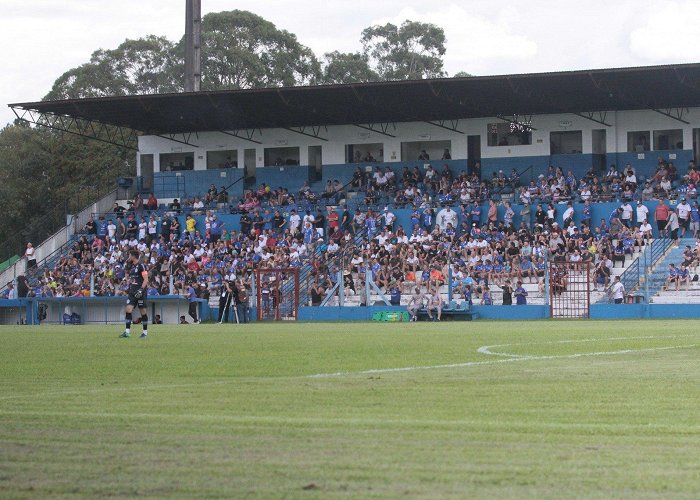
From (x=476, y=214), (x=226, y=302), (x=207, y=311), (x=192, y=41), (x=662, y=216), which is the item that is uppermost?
(x=192, y=41)

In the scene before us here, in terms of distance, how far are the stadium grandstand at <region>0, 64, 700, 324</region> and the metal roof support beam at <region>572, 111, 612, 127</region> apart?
0.11 meters

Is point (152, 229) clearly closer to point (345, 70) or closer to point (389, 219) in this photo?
point (389, 219)

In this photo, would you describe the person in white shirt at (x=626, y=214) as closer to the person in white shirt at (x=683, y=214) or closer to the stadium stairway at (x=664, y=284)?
the person in white shirt at (x=683, y=214)

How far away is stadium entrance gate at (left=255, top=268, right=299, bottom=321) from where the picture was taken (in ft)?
151

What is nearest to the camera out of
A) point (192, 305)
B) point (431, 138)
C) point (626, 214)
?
point (192, 305)

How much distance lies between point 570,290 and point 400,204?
528 inches

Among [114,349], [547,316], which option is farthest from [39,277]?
[114,349]

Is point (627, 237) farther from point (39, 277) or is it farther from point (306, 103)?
point (39, 277)

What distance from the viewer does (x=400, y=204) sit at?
54125mm

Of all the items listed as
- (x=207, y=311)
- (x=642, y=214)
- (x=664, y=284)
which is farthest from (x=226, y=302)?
(x=642, y=214)

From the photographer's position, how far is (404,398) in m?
11.4

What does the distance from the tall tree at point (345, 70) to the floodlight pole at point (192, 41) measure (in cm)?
3185

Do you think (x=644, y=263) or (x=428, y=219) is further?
(x=428, y=219)

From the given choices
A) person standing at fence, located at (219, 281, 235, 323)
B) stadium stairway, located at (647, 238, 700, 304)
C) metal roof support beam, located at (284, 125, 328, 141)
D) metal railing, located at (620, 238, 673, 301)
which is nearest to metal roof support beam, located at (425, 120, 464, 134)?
metal roof support beam, located at (284, 125, 328, 141)
